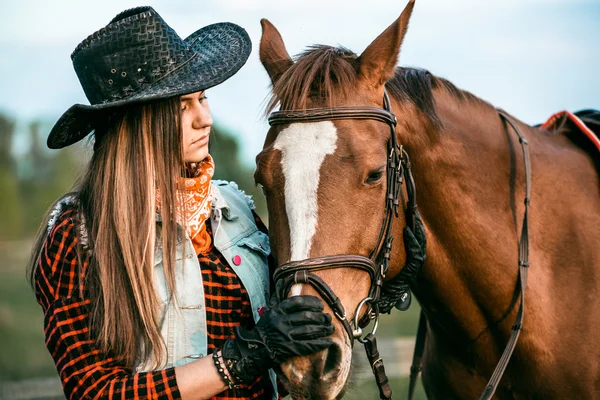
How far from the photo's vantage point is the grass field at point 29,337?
7938mm

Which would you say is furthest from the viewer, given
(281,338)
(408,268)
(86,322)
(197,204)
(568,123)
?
(568,123)

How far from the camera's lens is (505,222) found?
300 centimetres

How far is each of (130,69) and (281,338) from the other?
4.00 feet

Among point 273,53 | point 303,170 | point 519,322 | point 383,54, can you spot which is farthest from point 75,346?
point 519,322

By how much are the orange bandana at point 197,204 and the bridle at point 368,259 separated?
384 mm

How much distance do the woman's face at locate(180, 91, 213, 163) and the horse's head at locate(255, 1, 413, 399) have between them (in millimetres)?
279

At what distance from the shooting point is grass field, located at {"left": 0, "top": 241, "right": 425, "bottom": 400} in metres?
7.94

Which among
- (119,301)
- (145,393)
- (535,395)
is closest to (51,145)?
(119,301)

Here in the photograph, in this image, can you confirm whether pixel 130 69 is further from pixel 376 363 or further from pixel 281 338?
pixel 376 363

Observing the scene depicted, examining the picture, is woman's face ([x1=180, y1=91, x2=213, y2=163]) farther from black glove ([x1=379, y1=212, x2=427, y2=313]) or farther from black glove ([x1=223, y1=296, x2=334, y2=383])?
black glove ([x1=379, y1=212, x2=427, y2=313])

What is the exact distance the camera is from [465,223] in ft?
9.59

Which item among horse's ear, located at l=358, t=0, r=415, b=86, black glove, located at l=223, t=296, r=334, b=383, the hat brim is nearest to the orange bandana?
the hat brim

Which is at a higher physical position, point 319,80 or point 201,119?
A: point 319,80

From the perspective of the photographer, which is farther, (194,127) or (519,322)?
(519,322)
